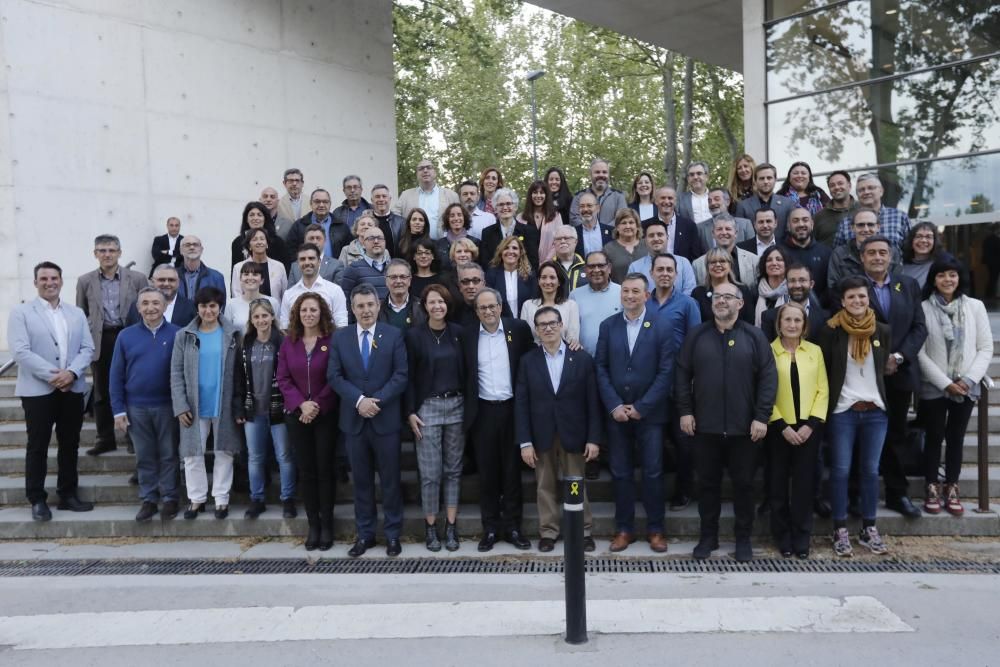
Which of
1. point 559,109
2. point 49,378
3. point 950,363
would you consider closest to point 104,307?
point 49,378

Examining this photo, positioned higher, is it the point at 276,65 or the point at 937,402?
the point at 276,65

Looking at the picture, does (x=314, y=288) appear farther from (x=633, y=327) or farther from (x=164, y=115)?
(x=164, y=115)

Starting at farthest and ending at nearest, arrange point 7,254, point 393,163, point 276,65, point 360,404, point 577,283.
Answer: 1. point 393,163
2. point 276,65
3. point 7,254
4. point 577,283
5. point 360,404

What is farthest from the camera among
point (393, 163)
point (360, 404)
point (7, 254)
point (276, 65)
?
point (393, 163)

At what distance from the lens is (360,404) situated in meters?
6.11

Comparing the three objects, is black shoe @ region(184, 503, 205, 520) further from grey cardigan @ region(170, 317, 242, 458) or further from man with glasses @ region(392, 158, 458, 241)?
man with glasses @ region(392, 158, 458, 241)

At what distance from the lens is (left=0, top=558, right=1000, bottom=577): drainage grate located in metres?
5.71

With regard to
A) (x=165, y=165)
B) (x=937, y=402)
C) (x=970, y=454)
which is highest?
(x=165, y=165)

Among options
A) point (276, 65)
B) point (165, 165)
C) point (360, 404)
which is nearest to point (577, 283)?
point (360, 404)

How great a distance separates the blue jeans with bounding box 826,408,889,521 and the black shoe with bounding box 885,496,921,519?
482 mm

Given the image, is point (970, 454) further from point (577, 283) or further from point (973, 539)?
point (577, 283)

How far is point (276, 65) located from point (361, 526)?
29.7 feet

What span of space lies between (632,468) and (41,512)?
5.09 meters

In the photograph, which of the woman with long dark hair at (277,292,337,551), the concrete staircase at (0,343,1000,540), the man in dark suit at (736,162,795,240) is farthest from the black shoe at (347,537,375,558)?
the man in dark suit at (736,162,795,240)
